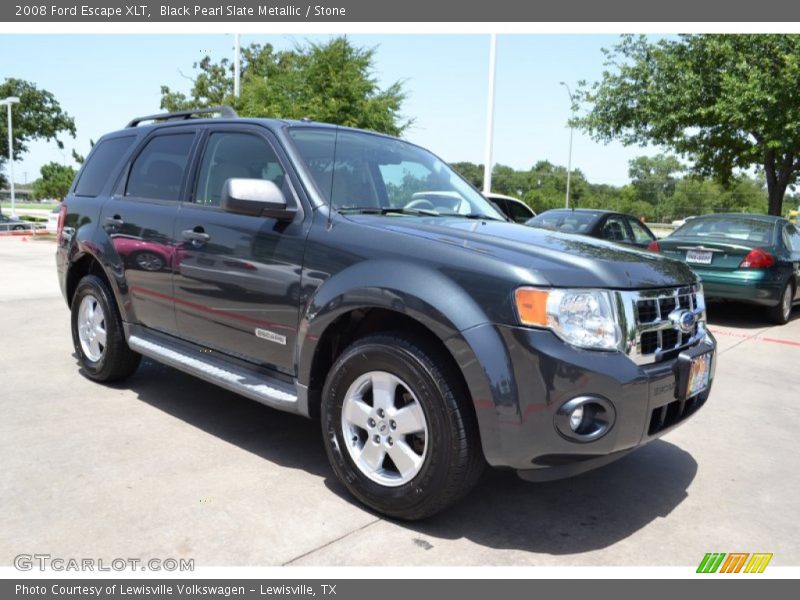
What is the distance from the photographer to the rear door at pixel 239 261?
138 inches

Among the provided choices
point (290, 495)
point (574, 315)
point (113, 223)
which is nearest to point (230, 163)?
point (113, 223)

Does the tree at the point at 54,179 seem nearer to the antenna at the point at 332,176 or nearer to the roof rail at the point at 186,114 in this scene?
the roof rail at the point at 186,114

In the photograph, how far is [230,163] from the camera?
4.08 meters

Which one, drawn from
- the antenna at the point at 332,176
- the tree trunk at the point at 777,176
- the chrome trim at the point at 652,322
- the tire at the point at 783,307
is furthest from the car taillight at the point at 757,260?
the tree trunk at the point at 777,176

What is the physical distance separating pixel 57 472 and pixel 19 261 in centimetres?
1259

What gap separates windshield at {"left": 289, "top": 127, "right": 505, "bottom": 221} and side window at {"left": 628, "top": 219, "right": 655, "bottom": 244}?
7.36 metres

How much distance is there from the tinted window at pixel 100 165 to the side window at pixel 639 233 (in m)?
8.35

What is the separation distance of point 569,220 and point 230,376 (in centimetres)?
786

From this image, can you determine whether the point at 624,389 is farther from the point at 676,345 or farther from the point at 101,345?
the point at 101,345

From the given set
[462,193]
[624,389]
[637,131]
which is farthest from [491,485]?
[637,131]

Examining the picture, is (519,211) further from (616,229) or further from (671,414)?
(671,414)

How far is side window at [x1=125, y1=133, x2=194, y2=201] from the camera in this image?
14.3 ft

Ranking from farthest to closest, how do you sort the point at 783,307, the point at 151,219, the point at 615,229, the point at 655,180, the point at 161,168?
the point at 655,180 < the point at 615,229 < the point at 783,307 < the point at 161,168 < the point at 151,219

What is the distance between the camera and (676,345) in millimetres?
3113
